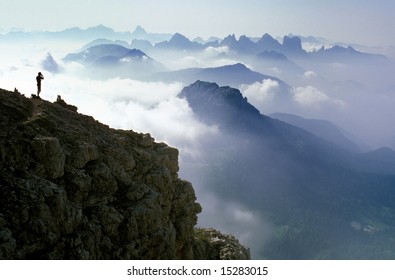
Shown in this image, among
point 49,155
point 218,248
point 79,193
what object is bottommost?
point 218,248

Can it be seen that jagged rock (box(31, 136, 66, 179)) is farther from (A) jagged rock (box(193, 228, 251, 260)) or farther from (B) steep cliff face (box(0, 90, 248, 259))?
(A) jagged rock (box(193, 228, 251, 260))

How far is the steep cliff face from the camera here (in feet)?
137

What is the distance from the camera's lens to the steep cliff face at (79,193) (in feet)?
137

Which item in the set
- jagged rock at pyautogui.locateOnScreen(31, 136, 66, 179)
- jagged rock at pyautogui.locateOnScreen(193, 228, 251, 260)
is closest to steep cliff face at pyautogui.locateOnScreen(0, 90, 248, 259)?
jagged rock at pyautogui.locateOnScreen(31, 136, 66, 179)

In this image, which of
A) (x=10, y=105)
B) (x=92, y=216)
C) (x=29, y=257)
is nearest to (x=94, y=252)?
(x=92, y=216)

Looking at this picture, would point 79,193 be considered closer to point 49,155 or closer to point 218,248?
point 49,155

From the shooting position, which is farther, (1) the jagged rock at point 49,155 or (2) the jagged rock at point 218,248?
(2) the jagged rock at point 218,248

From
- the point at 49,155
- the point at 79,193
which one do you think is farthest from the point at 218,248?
the point at 49,155

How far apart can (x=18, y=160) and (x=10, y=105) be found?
12146mm

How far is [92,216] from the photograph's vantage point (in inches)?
1914

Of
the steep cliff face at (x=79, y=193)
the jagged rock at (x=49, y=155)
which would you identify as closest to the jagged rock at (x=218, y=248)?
the steep cliff face at (x=79, y=193)

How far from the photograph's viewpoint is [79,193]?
4931 centimetres

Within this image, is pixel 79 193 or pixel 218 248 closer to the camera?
pixel 79 193

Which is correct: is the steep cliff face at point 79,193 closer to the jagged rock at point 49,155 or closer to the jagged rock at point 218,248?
the jagged rock at point 49,155
